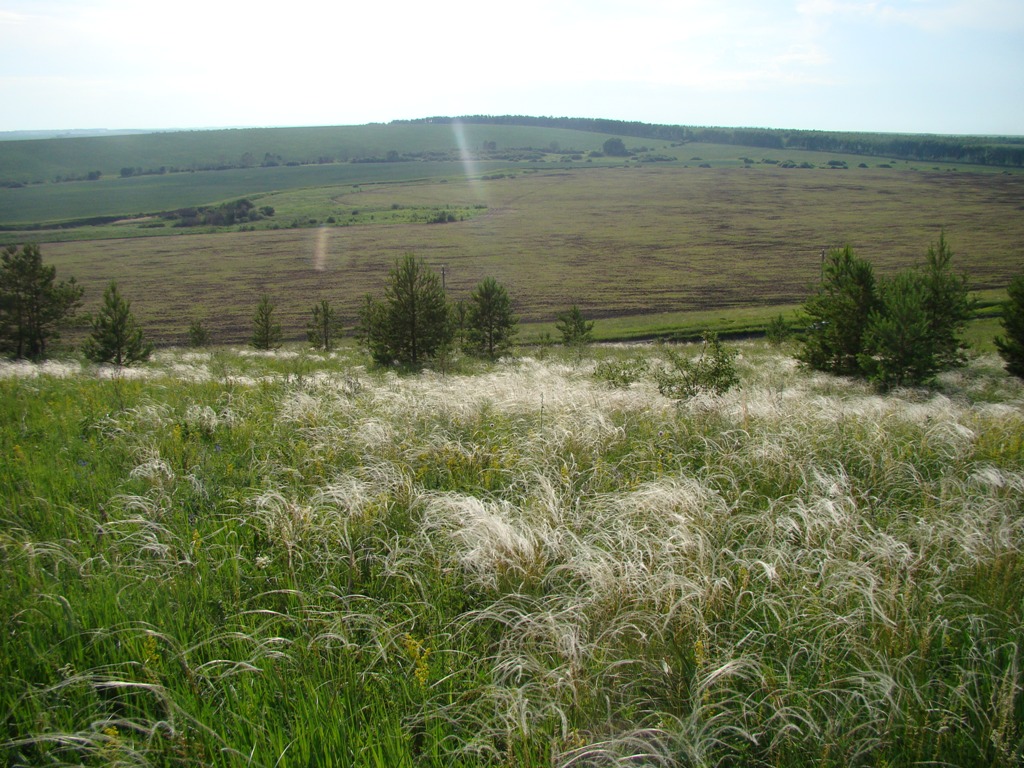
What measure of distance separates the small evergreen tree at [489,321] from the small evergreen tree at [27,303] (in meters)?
19.4

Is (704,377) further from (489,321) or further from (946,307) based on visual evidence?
(489,321)

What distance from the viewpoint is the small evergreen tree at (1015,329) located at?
72.3 ft

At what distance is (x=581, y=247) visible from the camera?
10088 centimetres

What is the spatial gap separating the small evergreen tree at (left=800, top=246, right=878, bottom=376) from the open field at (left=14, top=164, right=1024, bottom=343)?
1217 inches

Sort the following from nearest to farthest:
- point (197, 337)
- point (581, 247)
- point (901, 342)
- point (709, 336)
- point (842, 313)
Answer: point (709, 336)
point (901, 342)
point (842, 313)
point (197, 337)
point (581, 247)

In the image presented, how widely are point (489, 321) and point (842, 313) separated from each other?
1805 centimetres

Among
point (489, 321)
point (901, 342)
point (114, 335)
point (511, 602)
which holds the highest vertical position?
point (511, 602)

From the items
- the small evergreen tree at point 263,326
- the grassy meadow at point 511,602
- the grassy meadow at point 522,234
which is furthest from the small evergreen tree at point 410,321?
the grassy meadow at point 522,234

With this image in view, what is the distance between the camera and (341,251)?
9950 centimetres

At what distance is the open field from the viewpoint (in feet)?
227

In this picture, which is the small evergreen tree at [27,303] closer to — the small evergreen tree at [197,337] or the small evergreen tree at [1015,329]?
the small evergreen tree at [197,337]

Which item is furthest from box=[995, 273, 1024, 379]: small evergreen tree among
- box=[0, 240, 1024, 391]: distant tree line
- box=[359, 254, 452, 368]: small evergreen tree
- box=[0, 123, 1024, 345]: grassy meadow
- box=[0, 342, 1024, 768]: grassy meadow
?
box=[0, 123, 1024, 345]: grassy meadow

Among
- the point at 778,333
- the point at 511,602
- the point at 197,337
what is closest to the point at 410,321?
the point at 511,602

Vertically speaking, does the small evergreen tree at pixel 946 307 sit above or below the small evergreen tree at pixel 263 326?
above
